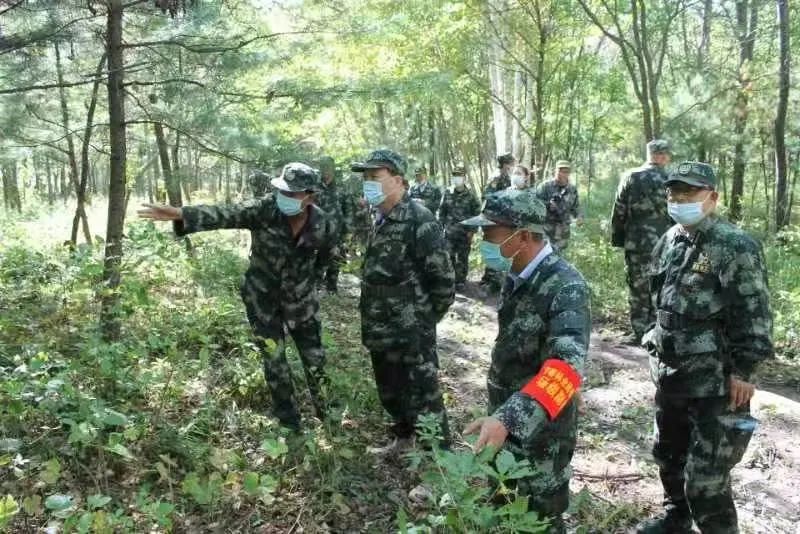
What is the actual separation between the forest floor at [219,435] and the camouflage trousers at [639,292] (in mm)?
427

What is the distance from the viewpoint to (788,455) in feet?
15.1

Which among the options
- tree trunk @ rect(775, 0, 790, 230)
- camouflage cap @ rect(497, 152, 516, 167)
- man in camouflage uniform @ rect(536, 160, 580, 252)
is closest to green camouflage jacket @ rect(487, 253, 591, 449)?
man in camouflage uniform @ rect(536, 160, 580, 252)

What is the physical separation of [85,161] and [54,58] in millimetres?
1810

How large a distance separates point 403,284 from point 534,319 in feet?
4.93

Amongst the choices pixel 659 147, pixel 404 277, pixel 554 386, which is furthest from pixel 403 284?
pixel 659 147

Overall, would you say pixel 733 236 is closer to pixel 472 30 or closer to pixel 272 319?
pixel 272 319

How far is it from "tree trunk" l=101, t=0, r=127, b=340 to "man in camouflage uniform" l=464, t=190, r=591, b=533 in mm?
3360

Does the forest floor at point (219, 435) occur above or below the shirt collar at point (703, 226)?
below

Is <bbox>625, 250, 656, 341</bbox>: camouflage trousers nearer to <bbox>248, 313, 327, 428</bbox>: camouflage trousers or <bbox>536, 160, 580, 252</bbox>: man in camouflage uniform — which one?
<bbox>536, 160, 580, 252</bbox>: man in camouflage uniform

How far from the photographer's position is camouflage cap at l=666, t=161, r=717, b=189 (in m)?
3.17

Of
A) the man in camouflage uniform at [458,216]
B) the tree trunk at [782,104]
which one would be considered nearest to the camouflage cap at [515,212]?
the man in camouflage uniform at [458,216]

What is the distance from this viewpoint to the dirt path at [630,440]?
3.93m

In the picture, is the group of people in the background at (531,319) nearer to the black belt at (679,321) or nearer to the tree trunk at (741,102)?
the black belt at (679,321)

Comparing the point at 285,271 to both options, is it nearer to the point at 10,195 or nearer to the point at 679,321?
the point at 679,321
